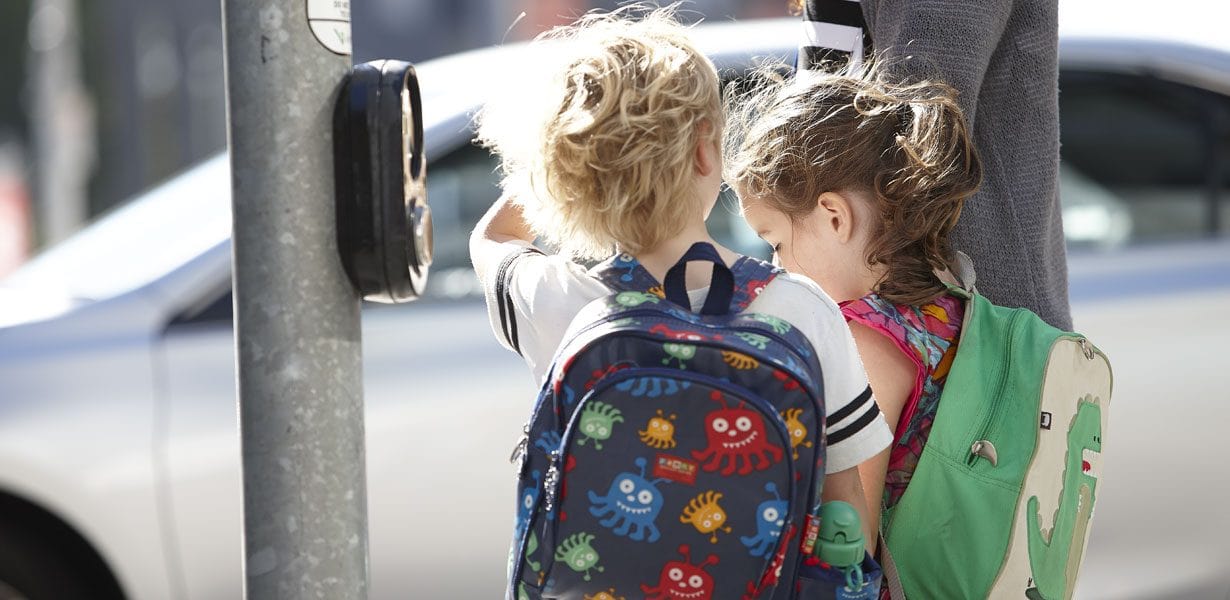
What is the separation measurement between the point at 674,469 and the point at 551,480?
133 mm

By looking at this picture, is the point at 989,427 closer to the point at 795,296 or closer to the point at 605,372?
the point at 795,296

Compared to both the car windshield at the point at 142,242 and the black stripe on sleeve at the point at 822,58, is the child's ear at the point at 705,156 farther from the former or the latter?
the car windshield at the point at 142,242

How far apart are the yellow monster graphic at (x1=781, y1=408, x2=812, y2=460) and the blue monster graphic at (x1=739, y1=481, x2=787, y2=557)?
50mm

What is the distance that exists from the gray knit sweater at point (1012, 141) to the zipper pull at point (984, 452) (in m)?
0.28

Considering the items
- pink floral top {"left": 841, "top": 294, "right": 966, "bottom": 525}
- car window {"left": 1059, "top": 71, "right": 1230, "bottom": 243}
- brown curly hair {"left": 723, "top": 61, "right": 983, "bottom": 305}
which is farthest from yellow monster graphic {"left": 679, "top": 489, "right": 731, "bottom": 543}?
car window {"left": 1059, "top": 71, "right": 1230, "bottom": 243}

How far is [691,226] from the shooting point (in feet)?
5.03

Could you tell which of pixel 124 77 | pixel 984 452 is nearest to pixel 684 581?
pixel 984 452

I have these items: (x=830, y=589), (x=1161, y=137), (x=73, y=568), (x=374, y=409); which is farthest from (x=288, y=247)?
(x=1161, y=137)

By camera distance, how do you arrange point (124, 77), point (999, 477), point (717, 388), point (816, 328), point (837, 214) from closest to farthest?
1. point (717, 388)
2. point (816, 328)
3. point (999, 477)
4. point (837, 214)
5. point (124, 77)

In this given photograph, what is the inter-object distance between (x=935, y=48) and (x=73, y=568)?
231cm

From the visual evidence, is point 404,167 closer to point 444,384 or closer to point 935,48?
point 935,48

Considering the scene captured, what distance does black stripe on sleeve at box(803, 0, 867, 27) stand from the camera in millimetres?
1811

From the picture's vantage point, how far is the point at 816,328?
1463 millimetres

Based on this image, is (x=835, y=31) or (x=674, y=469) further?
(x=835, y=31)
